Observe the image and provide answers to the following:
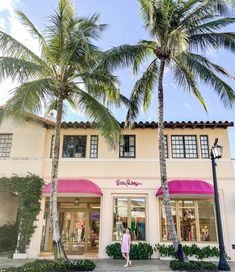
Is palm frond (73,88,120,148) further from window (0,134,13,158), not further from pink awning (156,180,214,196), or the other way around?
window (0,134,13,158)

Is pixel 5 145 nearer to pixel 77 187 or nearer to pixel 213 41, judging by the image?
pixel 77 187

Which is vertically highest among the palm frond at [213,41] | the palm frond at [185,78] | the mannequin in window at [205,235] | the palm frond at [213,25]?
the palm frond at [213,25]

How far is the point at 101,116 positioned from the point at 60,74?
286cm

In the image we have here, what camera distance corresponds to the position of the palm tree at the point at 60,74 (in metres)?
12.0

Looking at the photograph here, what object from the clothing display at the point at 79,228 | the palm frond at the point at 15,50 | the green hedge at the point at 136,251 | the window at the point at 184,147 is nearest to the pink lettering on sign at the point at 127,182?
the window at the point at 184,147

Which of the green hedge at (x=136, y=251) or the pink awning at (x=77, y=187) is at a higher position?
the pink awning at (x=77, y=187)

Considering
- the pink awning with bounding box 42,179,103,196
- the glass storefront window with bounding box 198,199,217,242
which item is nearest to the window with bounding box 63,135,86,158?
the pink awning with bounding box 42,179,103,196

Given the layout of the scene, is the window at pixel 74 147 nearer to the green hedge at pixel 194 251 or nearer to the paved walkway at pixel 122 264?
the paved walkway at pixel 122 264

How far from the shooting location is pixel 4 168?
56.6ft

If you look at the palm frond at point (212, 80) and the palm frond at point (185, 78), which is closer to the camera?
the palm frond at point (212, 80)

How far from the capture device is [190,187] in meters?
15.4

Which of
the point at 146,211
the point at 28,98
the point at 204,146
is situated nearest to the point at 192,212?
the point at 146,211

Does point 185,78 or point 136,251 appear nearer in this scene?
point 185,78

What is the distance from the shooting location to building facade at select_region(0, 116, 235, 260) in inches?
629
